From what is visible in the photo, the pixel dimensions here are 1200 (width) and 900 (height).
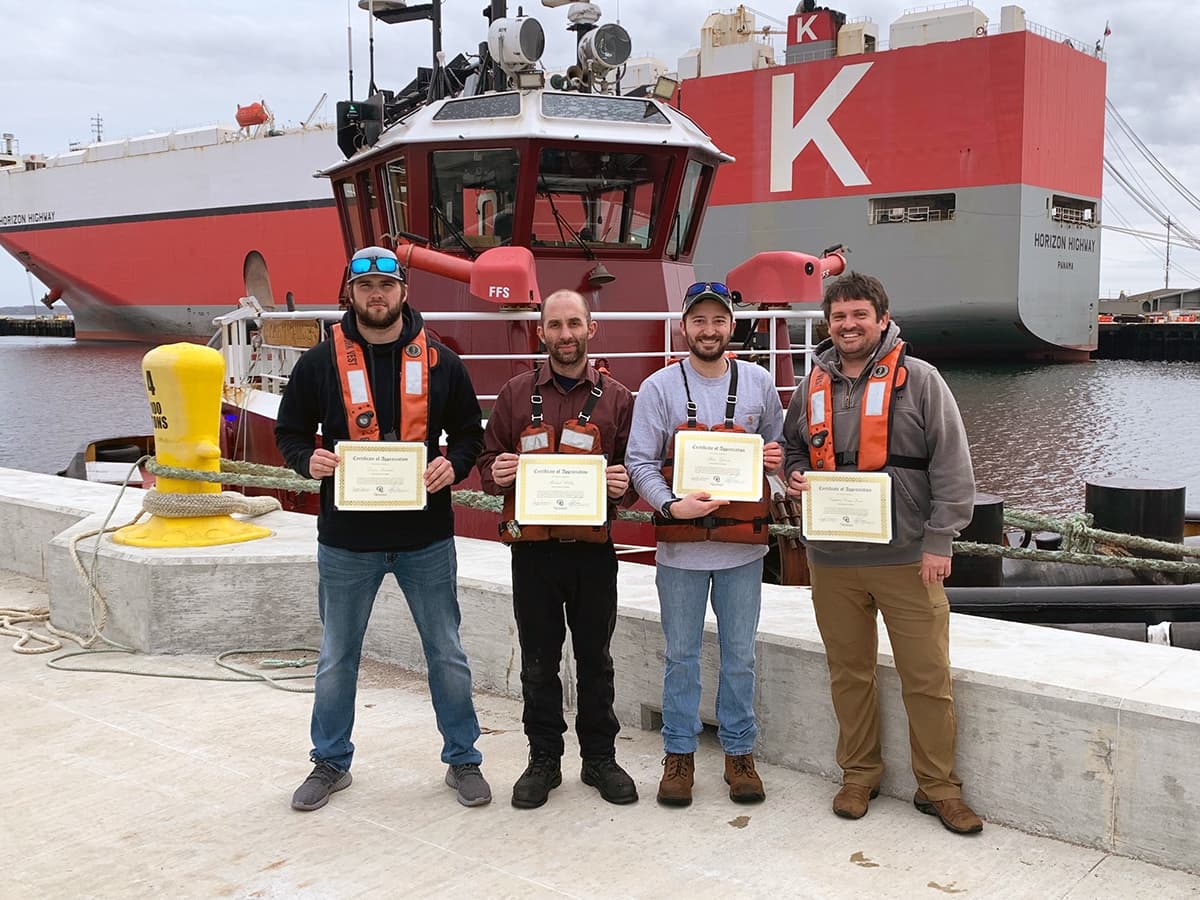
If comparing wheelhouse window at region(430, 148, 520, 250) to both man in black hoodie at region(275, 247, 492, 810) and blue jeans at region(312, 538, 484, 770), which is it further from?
blue jeans at region(312, 538, 484, 770)

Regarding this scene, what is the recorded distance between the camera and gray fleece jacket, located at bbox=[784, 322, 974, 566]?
120 inches

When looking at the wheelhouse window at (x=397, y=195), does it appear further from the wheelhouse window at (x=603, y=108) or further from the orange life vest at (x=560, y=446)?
the orange life vest at (x=560, y=446)

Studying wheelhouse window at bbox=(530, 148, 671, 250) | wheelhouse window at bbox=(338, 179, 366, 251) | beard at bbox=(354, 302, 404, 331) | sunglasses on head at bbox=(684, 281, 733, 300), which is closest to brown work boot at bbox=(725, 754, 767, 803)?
sunglasses on head at bbox=(684, 281, 733, 300)

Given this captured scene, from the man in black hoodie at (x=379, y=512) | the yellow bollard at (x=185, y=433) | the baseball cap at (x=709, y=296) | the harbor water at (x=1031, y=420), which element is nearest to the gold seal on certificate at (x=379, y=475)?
the man in black hoodie at (x=379, y=512)

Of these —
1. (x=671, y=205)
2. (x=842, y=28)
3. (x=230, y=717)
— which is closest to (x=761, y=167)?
(x=842, y=28)

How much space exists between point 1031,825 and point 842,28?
126 feet

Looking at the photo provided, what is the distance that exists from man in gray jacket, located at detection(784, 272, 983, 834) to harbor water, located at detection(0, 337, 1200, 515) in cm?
1213

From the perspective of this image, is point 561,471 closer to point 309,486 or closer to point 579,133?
point 309,486

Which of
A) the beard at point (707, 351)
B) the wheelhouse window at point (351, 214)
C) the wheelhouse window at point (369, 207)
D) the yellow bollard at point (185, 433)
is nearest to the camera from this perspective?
the beard at point (707, 351)

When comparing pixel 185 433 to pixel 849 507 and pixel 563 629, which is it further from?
pixel 849 507

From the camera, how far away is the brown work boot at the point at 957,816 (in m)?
3.06

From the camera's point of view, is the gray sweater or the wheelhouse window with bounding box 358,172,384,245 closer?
the gray sweater

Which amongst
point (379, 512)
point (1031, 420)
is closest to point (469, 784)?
point (379, 512)

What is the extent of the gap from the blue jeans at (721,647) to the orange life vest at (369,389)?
903 millimetres
